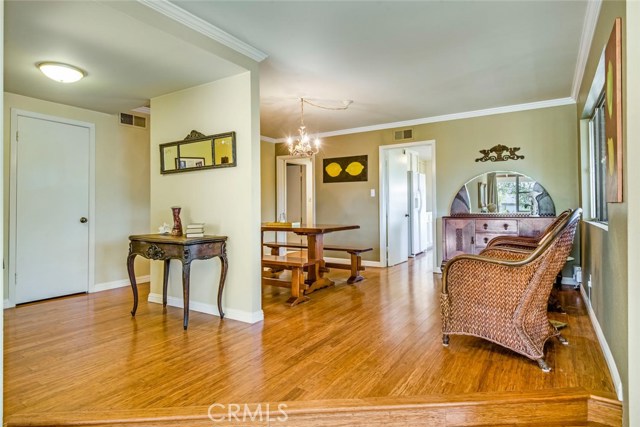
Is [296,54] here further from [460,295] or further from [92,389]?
[92,389]

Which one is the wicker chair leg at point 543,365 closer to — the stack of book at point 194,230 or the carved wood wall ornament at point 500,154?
the stack of book at point 194,230

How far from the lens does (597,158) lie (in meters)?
3.38

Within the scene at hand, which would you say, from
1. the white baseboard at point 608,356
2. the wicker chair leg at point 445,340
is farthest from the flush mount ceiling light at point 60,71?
the white baseboard at point 608,356

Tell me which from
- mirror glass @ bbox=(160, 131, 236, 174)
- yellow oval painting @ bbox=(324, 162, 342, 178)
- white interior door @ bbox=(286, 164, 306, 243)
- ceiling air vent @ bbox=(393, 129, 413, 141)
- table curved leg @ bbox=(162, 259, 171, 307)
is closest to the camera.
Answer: mirror glass @ bbox=(160, 131, 236, 174)

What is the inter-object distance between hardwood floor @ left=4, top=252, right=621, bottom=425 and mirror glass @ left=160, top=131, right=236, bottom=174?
1381 millimetres

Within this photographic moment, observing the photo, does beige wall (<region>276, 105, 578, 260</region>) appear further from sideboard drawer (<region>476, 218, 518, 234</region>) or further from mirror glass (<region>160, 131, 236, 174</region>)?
mirror glass (<region>160, 131, 236, 174</region>)


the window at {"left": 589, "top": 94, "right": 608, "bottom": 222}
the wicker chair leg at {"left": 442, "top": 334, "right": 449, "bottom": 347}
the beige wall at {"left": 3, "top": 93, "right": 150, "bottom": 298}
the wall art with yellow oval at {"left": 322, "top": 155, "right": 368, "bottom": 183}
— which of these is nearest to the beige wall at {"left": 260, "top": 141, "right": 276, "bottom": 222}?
the wall art with yellow oval at {"left": 322, "top": 155, "right": 368, "bottom": 183}

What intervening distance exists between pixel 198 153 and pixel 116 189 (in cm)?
183

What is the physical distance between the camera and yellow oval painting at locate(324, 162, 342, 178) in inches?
243

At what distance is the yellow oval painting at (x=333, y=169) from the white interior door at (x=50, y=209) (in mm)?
3548

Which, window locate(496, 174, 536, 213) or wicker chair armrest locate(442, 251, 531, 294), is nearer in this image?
wicker chair armrest locate(442, 251, 531, 294)

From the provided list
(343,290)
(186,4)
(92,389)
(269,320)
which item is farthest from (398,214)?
(92,389)

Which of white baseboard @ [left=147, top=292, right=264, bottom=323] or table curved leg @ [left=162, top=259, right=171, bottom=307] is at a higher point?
table curved leg @ [left=162, top=259, right=171, bottom=307]

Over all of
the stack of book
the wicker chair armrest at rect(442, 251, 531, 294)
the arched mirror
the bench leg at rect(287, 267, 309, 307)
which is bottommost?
the bench leg at rect(287, 267, 309, 307)
